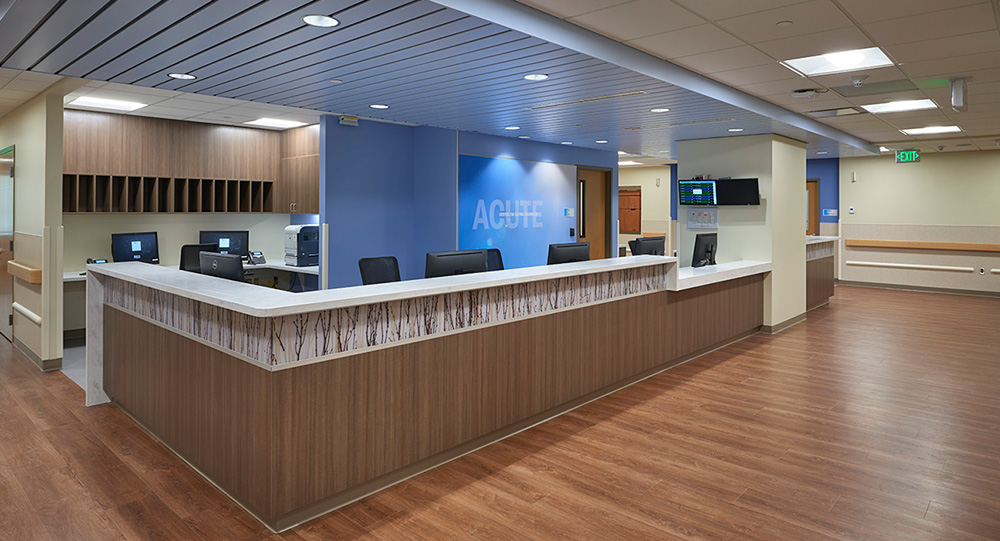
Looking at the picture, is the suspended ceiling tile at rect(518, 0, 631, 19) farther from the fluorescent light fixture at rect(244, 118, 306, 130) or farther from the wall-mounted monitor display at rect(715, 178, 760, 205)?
the fluorescent light fixture at rect(244, 118, 306, 130)

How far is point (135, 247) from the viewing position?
7414 millimetres

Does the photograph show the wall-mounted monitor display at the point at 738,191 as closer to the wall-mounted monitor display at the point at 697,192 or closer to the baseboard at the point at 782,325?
the wall-mounted monitor display at the point at 697,192

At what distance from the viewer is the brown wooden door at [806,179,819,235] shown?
12594 millimetres

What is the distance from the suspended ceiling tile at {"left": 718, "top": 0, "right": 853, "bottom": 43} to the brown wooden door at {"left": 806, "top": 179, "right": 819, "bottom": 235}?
32.3 feet

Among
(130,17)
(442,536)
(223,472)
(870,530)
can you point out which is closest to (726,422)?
(870,530)

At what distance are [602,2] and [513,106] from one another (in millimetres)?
2412

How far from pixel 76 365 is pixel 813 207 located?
12.8m

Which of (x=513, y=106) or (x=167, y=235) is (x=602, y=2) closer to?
(x=513, y=106)

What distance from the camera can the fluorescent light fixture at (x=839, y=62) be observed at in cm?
455

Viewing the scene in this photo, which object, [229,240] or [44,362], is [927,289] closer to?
[229,240]

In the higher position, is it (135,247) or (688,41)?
(688,41)

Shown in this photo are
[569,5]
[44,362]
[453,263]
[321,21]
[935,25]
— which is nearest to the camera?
[321,21]

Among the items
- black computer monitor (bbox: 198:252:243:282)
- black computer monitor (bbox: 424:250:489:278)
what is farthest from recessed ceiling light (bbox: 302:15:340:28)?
black computer monitor (bbox: 198:252:243:282)

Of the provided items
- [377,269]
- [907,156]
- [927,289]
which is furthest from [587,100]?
[927,289]
